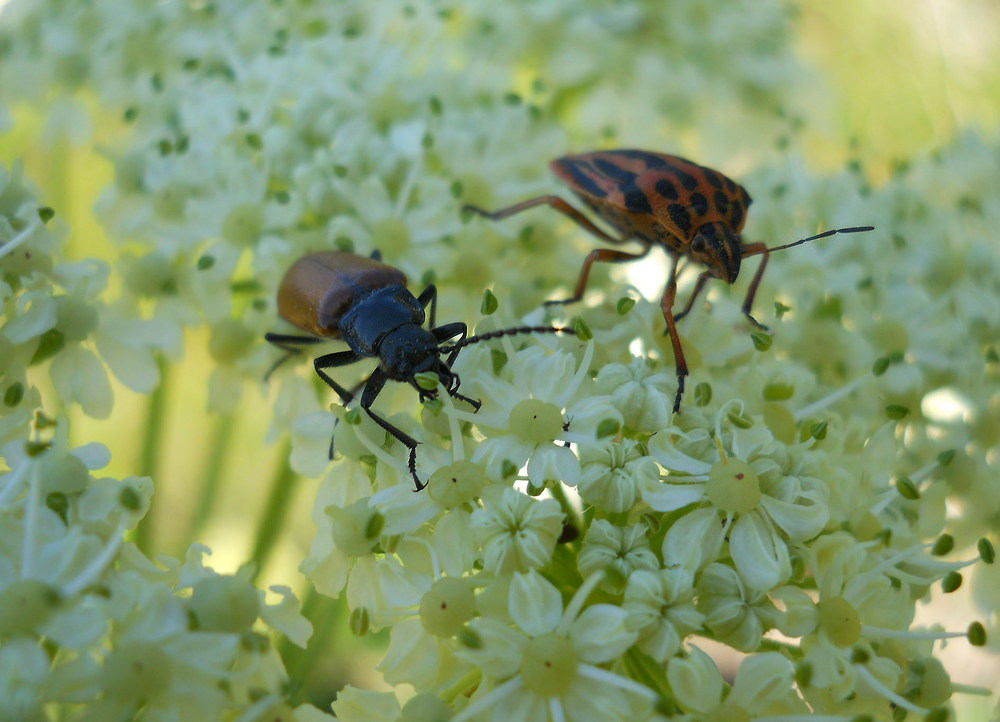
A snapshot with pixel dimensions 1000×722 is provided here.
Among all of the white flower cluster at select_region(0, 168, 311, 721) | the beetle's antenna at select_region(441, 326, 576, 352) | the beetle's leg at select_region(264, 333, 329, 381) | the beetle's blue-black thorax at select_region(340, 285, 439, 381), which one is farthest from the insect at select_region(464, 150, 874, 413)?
the white flower cluster at select_region(0, 168, 311, 721)

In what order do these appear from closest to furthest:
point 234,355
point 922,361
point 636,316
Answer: point 636,316
point 922,361
point 234,355

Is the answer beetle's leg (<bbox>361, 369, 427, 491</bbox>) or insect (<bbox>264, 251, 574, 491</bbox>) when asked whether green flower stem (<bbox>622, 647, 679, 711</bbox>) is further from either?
insect (<bbox>264, 251, 574, 491</bbox>)

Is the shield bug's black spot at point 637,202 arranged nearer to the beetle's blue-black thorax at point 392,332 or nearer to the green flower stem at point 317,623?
the beetle's blue-black thorax at point 392,332

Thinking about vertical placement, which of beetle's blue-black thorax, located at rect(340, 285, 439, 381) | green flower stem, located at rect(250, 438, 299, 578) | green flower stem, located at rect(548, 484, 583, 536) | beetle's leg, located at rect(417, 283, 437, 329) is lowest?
green flower stem, located at rect(250, 438, 299, 578)

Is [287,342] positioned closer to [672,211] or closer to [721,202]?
[672,211]

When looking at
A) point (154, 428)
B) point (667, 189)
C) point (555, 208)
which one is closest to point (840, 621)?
point (667, 189)

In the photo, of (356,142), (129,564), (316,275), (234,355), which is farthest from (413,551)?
(356,142)

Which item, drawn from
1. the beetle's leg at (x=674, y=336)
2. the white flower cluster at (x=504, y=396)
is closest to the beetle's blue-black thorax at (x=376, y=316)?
the white flower cluster at (x=504, y=396)

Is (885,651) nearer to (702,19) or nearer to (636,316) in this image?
(636,316)

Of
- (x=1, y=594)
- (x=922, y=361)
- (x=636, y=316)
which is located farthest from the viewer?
(x=922, y=361)
